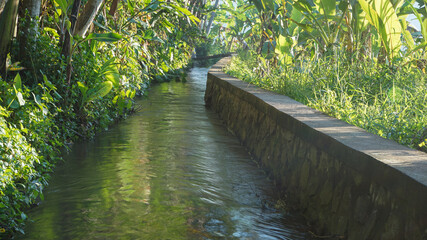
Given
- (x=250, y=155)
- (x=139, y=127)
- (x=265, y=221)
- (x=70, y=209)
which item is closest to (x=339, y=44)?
(x=250, y=155)

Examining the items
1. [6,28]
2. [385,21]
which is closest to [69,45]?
[6,28]

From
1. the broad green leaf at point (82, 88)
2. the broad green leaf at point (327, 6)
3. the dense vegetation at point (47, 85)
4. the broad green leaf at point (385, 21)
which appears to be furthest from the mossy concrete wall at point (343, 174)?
the broad green leaf at point (327, 6)

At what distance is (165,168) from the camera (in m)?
4.77

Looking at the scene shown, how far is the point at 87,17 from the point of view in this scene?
17.7 feet

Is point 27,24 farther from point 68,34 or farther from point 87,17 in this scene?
point 87,17

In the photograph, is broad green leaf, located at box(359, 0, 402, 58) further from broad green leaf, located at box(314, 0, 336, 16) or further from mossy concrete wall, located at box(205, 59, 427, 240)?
mossy concrete wall, located at box(205, 59, 427, 240)

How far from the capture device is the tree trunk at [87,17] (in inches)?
209

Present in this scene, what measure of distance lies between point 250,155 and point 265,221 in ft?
7.05

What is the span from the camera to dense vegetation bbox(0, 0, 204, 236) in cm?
304

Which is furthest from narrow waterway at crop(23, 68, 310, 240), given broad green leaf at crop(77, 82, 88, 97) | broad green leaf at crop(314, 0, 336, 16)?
broad green leaf at crop(314, 0, 336, 16)

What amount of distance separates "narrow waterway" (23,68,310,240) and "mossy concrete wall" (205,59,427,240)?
25cm

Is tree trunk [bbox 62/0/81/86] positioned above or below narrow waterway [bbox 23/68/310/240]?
above

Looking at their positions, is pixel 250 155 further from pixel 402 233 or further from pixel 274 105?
pixel 402 233

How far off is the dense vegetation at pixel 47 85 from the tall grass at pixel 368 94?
1807mm
